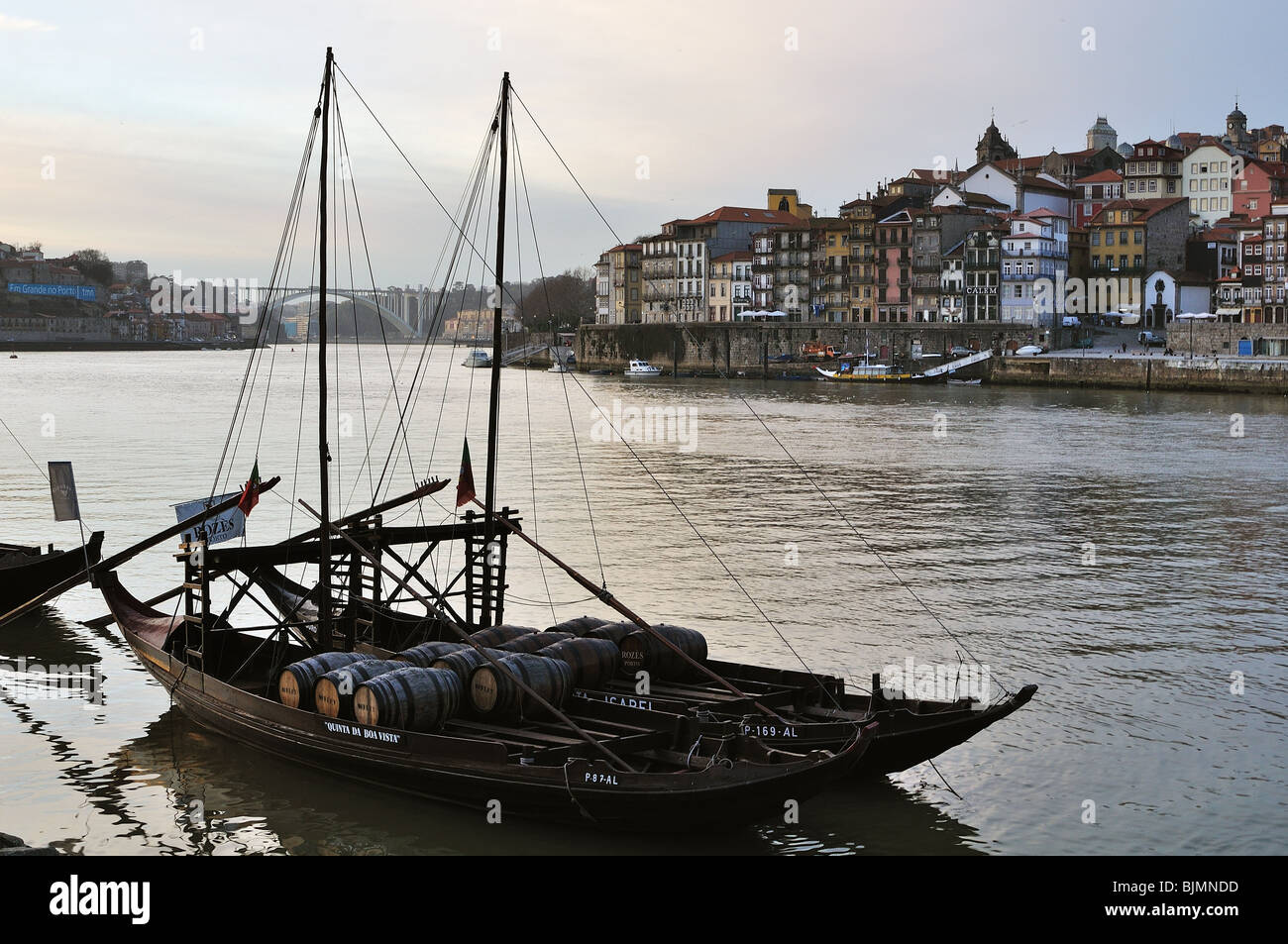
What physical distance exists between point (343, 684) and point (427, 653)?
96 cm

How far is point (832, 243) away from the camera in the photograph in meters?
112

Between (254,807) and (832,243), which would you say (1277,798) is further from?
(832,243)

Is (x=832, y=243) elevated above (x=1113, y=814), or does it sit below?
above

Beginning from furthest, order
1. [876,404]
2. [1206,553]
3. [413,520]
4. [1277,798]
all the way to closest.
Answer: [876,404] → [413,520] → [1206,553] → [1277,798]

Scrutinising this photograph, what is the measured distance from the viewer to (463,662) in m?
12.9

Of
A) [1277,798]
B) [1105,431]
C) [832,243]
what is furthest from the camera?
[832,243]

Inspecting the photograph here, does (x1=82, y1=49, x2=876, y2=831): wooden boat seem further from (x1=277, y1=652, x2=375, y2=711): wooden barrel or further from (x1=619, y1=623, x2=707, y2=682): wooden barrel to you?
(x1=619, y1=623, x2=707, y2=682): wooden barrel

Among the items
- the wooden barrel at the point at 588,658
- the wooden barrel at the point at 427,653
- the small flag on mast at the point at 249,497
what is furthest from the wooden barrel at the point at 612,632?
the small flag on mast at the point at 249,497

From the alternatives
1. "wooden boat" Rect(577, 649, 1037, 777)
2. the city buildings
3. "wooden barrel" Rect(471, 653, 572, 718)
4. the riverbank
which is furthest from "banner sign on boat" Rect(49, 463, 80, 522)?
the city buildings

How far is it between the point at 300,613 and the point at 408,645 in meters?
2.08

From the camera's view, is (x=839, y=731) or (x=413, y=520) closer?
(x=839, y=731)

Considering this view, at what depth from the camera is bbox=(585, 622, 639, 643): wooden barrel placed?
14.3 m
